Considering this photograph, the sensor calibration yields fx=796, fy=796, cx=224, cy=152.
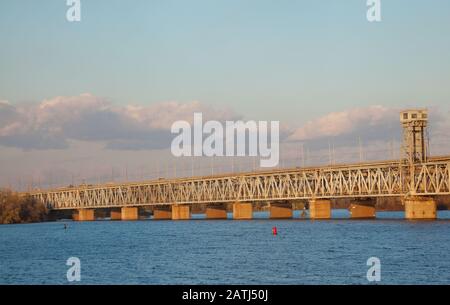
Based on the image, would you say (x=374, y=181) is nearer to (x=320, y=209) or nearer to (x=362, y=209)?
(x=362, y=209)

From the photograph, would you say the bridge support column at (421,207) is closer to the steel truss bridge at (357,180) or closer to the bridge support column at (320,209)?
the steel truss bridge at (357,180)

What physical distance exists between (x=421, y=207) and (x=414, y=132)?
1480 cm

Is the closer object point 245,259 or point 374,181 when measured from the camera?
point 245,259

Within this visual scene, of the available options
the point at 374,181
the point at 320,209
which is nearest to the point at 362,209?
the point at 320,209

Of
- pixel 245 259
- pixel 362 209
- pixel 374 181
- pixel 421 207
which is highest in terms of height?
pixel 374 181

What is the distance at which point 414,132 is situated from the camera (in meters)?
152

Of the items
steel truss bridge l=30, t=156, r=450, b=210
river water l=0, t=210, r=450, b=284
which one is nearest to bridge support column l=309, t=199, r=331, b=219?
steel truss bridge l=30, t=156, r=450, b=210

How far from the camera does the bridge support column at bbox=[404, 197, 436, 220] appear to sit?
15350 centimetres

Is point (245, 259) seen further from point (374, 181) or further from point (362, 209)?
point (362, 209)

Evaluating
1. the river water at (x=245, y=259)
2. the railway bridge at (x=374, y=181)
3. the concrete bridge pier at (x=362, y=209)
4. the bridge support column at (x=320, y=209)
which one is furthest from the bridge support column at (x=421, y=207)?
the river water at (x=245, y=259)

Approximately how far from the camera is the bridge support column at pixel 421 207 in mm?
153500

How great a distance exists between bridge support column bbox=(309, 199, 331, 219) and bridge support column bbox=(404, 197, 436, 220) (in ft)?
99.2

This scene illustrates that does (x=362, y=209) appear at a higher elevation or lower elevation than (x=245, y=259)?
higher

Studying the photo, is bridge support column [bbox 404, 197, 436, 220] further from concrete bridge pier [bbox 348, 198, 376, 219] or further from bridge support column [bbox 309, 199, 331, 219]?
bridge support column [bbox 309, 199, 331, 219]
